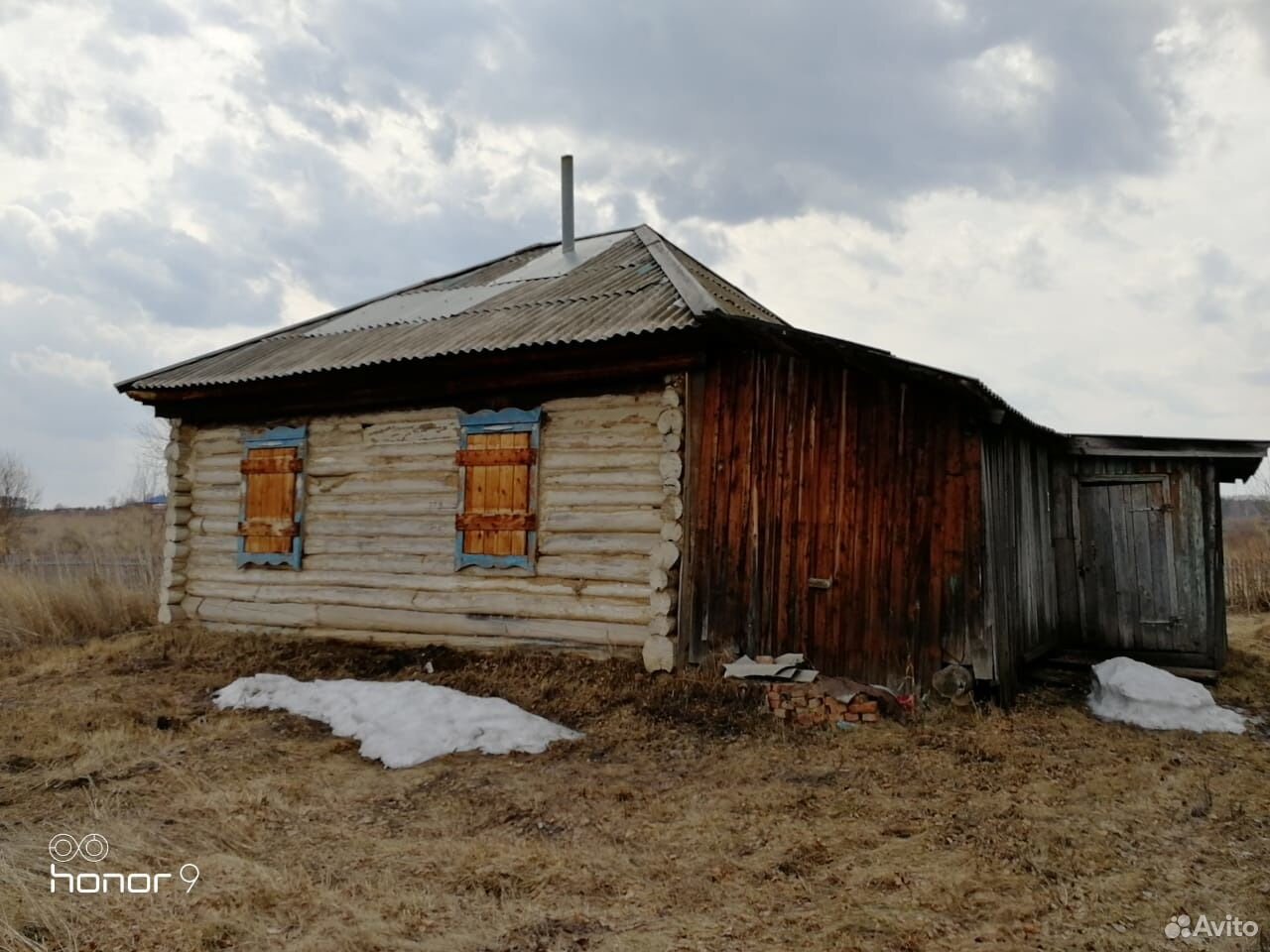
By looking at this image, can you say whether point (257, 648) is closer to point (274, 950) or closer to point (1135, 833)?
point (274, 950)

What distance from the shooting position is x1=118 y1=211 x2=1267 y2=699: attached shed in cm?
687

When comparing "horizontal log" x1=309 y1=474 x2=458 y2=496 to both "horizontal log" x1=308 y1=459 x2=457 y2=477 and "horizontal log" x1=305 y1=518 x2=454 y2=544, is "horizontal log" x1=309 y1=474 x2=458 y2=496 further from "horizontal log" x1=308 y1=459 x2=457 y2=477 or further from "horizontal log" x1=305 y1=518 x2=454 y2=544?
"horizontal log" x1=305 y1=518 x2=454 y2=544

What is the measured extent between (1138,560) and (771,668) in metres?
4.78

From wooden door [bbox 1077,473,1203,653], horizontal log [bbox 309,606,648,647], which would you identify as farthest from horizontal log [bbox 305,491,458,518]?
wooden door [bbox 1077,473,1203,653]

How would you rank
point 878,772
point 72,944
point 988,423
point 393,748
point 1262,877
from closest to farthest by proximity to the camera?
point 72,944 → point 1262,877 → point 878,772 → point 393,748 → point 988,423

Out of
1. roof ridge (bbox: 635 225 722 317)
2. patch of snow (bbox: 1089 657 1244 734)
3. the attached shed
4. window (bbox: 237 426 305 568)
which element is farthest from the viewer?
window (bbox: 237 426 305 568)

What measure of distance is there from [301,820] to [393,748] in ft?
4.62

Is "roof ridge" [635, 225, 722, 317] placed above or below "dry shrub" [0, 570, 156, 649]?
above

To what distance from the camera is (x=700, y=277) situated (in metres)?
10.9

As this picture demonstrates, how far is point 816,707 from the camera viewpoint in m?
6.68

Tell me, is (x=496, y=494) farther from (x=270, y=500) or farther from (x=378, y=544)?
(x=270, y=500)

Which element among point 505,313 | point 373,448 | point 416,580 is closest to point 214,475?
point 373,448

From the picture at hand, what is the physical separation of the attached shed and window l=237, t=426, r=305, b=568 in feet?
0.12

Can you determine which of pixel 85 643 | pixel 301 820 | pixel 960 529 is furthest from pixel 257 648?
pixel 960 529
